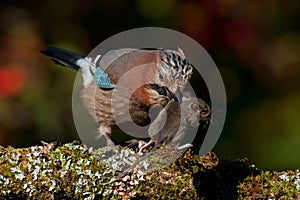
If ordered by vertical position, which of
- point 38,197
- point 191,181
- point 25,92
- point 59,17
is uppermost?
point 59,17

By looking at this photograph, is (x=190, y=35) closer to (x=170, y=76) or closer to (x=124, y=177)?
(x=170, y=76)

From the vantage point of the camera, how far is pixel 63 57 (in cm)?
475

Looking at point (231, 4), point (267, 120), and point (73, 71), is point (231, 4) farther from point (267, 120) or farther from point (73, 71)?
point (73, 71)

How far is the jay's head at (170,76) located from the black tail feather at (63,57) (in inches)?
40.9

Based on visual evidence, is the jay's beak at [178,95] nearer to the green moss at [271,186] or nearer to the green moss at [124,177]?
the green moss at [124,177]

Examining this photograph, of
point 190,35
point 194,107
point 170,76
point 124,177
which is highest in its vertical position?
point 190,35

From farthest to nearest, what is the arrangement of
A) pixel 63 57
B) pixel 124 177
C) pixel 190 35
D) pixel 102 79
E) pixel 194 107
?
pixel 190 35, pixel 63 57, pixel 102 79, pixel 194 107, pixel 124 177

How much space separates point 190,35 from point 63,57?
4.04 ft

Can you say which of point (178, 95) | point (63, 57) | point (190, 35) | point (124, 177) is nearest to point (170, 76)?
point (178, 95)

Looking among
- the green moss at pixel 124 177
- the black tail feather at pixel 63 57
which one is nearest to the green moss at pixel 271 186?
the green moss at pixel 124 177

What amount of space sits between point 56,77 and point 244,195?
2768mm

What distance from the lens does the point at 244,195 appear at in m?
2.91

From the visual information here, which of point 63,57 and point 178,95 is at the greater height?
point 63,57

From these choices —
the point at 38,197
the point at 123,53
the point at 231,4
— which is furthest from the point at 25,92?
the point at 38,197
